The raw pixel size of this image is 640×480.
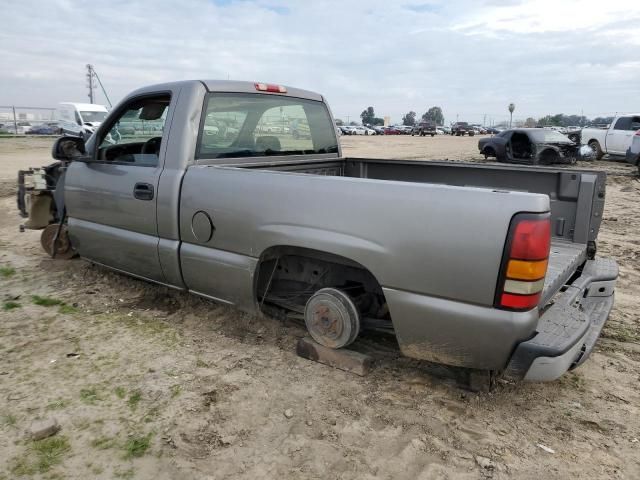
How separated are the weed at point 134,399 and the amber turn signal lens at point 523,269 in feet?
6.86

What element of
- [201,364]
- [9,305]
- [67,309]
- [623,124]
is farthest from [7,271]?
[623,124]

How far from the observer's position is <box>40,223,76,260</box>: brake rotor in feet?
17.0

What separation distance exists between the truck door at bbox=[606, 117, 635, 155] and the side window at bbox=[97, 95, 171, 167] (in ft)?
61.1

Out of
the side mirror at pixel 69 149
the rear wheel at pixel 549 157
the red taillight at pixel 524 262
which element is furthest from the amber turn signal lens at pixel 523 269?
the rear wheel at pixel 549 157

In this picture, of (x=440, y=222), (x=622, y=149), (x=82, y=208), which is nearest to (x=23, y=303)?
(x=82, y=208)

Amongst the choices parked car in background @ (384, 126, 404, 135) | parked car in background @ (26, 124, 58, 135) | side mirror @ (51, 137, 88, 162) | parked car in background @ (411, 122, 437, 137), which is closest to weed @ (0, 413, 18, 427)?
side mirror @ (51, 137, 88, 162)

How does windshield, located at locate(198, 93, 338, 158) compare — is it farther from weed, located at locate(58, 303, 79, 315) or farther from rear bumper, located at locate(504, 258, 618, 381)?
rear bumper, located at locate(504, 258, 618, 381)

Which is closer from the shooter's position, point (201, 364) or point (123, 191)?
point (201, 364)

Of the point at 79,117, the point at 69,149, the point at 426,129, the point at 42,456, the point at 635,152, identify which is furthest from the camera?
the point at 426,129

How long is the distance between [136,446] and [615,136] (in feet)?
67.1

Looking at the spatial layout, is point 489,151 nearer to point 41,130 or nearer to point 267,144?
point 267,144

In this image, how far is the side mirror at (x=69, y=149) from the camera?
432 cm

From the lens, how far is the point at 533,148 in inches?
670

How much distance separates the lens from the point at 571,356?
2490mm
